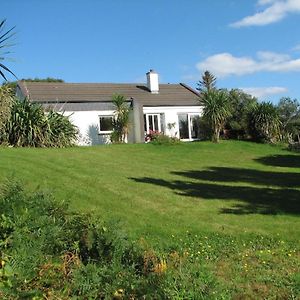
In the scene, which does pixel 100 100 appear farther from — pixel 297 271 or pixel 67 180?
pixel 297 271

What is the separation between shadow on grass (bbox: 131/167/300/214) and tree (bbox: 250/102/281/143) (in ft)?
45.5

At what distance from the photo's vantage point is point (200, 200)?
1184 cm

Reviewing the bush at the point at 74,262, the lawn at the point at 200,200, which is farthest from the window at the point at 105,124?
the bush at the point at 74,262

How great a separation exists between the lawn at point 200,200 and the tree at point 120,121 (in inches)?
271

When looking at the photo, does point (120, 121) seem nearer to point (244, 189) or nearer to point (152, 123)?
point (152, 123)

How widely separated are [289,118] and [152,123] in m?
16.1

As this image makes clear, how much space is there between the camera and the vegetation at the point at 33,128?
72.6 ft

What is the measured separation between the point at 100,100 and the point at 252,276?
84.6 ft

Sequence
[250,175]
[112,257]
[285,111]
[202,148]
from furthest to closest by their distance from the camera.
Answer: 1. [285,111]
2. [202,148]
3. [250,175]
4. [112,257]

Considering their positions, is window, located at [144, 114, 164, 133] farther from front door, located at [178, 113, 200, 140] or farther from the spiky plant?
the spiky plant

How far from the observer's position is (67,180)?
13.1 meters

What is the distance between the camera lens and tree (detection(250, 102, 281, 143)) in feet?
104

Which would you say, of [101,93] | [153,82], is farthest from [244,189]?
[153,82]

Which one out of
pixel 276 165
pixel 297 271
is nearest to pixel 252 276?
pixel 297 271
